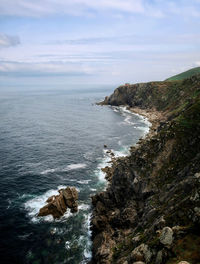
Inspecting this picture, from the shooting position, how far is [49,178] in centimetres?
6631

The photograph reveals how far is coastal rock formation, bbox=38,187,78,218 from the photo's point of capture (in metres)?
48.9

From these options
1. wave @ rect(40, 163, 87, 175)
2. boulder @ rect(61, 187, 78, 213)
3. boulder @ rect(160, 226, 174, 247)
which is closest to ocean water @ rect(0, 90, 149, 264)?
wave @ rect(40, 163, 87, 175)

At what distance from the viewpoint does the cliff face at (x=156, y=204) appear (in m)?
21.5

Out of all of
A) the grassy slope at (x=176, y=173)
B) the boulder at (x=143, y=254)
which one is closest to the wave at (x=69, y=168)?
the grassy slope at (x=176, y=173)

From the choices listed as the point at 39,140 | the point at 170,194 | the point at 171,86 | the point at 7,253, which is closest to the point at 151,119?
the point at 171,86

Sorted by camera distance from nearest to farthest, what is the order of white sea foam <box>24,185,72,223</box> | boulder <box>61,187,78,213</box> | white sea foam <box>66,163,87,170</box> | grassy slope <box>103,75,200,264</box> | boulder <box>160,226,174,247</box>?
grassy slope <box>103,75,200,264</box>
boulder <box>160,226,174,247</box>
white sea foam <box>24,185,72,223</box>
boulder <box>61,187,78,213</box>
white sea foam <box>66,163,87,170</box>

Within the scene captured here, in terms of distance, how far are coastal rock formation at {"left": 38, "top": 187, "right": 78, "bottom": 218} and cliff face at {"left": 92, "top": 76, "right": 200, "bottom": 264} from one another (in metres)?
5.32

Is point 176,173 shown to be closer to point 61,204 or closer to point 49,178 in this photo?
point 61,204

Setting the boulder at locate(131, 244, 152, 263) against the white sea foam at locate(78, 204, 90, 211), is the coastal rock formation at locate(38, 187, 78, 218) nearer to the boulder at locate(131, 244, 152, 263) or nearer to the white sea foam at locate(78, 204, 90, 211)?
the white sea foam at locate(78, 204, 90, 211)

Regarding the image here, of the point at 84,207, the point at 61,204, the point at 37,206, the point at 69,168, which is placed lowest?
the point at 84,207

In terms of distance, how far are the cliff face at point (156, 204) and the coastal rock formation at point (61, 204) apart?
5.32m

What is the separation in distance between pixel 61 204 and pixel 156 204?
25.3 metres

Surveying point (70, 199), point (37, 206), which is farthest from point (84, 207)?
point (37, 206)

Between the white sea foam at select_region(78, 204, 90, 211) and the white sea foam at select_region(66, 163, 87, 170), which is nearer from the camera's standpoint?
the white sea foam at select_region(78, 204, 90, 211)
